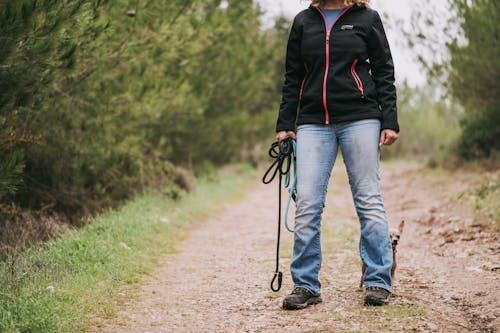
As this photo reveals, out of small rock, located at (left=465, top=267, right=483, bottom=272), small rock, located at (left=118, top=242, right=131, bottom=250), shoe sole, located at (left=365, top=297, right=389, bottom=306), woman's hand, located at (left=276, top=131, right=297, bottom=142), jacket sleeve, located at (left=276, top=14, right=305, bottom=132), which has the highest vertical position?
jacket sleeve, located at (left=276, top=14, right=305, bottom=132)

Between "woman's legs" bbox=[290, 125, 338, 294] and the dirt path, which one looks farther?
"woman's legs" bbox=[290, 125, 338, 294]

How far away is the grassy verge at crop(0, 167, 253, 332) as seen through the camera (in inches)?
149

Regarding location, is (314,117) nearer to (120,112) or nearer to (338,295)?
(338,295)

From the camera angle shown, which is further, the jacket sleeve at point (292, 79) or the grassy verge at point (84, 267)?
the jacket sleeve at point (292, 79)

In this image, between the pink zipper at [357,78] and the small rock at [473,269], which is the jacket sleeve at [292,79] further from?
the small rock at [473,269]

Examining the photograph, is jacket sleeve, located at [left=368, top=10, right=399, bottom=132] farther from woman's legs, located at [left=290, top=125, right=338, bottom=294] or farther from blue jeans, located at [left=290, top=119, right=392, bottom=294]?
woman's legs, located at [left=290, top=125, right=338, bottom=294]

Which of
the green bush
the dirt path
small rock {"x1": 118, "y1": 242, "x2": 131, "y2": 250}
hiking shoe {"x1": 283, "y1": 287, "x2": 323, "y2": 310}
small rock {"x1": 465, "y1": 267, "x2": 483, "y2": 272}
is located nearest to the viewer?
the dirt path

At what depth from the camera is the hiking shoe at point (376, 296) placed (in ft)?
12.6

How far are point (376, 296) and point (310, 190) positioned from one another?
2.70 ft

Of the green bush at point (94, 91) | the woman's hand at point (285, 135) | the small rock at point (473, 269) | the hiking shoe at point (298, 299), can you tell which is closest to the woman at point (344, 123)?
the hiking shoe at point (298, 299)

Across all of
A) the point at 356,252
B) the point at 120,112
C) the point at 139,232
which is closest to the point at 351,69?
the point at 356,252

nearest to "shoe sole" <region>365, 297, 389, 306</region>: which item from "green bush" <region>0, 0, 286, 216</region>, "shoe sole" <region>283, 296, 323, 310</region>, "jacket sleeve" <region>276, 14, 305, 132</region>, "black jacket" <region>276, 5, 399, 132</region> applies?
"shoe sole" <region>283, 296, 323, 310</region>

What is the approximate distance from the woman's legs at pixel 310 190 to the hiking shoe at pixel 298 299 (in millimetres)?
33

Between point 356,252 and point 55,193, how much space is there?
4.66 meters
